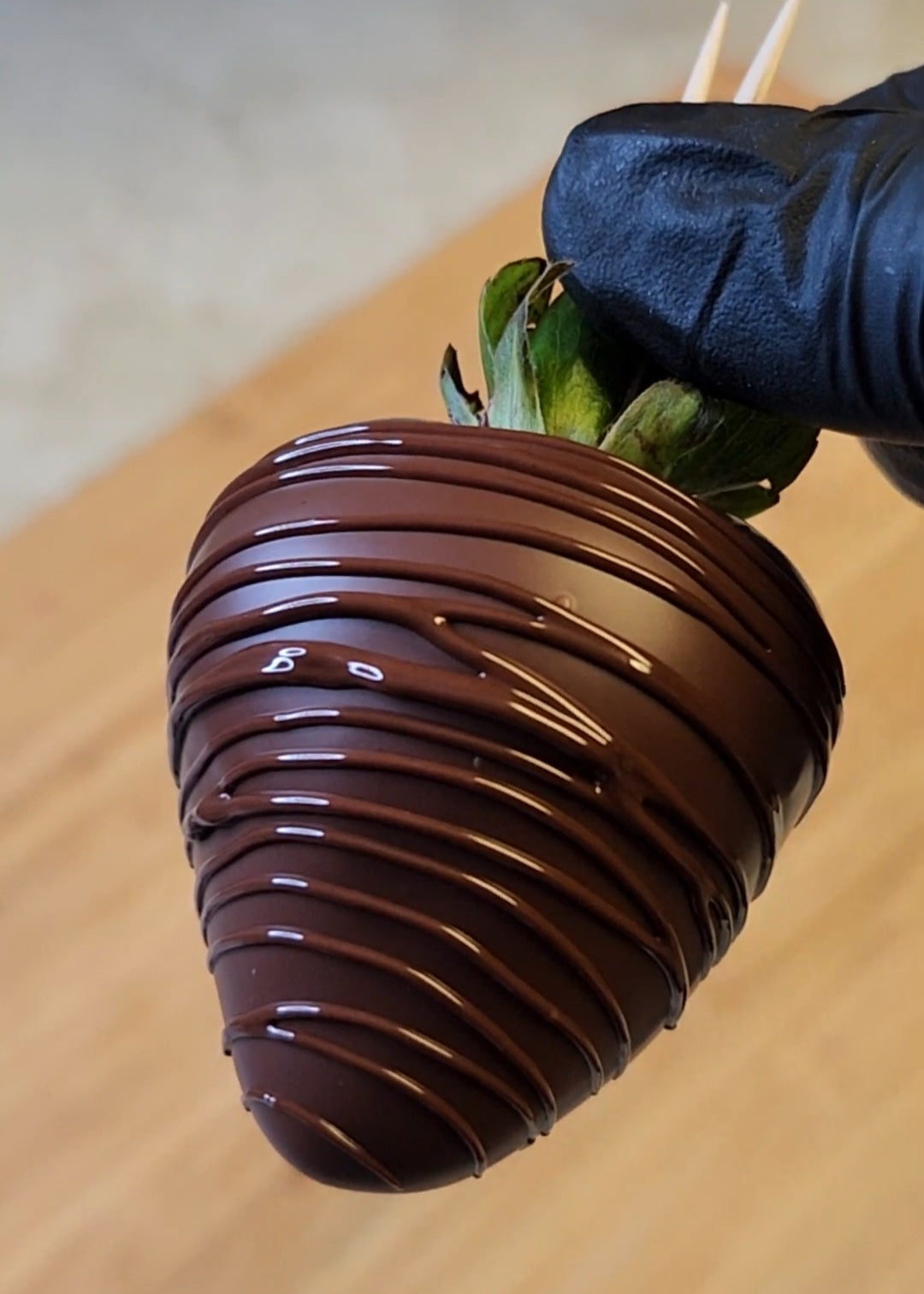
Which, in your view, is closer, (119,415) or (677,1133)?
(677,1133)

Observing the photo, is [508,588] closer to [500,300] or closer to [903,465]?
[500,300]

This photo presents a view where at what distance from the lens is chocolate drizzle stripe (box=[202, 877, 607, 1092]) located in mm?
476

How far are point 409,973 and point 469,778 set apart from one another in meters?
0.06

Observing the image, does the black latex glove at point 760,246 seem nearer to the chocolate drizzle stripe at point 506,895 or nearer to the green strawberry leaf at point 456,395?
the green strawberry leaf at point 456,395

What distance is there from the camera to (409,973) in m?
0.48

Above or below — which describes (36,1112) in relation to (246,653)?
below

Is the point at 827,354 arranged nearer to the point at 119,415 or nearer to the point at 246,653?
the point at 246,653

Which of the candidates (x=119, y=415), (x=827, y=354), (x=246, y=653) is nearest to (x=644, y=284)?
(x=827, y=354)

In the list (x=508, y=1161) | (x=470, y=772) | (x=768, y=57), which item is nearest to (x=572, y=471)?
(x=470, y=772)

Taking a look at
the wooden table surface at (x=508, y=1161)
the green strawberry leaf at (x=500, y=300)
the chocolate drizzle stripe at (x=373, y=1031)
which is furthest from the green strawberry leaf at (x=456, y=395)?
the wooden table surface at (x=508, y=1161)

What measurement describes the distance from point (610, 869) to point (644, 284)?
8.6 inches

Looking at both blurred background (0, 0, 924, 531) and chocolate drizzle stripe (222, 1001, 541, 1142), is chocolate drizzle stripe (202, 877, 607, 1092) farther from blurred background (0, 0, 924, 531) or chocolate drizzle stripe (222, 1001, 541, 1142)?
blurred background (0, 0, 924, 531)

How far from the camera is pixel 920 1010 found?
854mm

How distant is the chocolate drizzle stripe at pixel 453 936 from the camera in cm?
48
